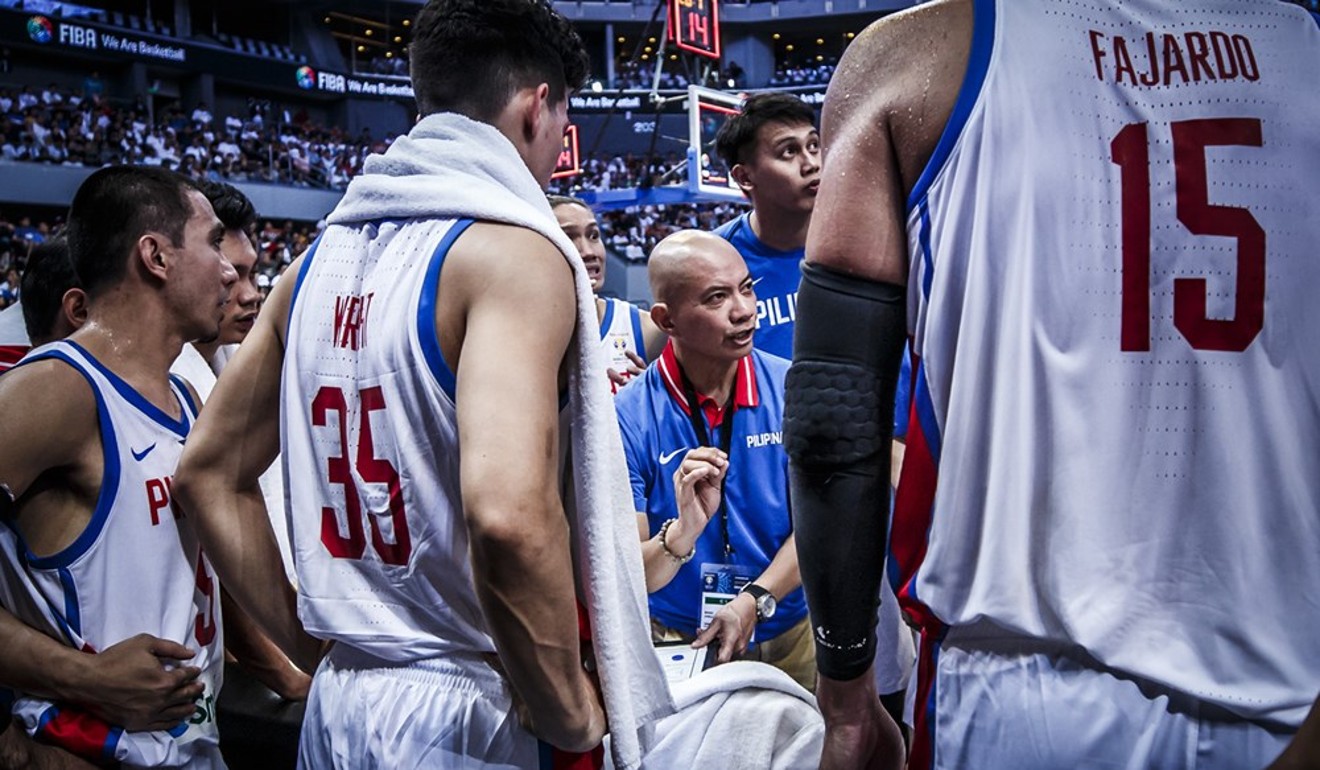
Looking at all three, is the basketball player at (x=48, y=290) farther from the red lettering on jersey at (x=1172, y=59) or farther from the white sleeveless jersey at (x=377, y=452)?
the red lettering on jersey at (x=1172, y=59)

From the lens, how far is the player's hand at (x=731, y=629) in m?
2.73

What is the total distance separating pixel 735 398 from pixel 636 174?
30.4 metres

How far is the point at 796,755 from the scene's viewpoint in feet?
7.16

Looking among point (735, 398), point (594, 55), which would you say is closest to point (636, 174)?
point (594, 55)

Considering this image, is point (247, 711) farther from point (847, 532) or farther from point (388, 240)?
point (847, 532)

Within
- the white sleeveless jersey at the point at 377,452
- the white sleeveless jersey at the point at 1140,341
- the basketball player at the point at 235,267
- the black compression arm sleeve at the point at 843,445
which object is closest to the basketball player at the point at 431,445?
the white sleeveless jersey at the point at 377,452

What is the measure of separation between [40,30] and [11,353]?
85.6ft

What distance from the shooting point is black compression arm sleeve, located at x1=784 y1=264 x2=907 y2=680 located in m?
1.42

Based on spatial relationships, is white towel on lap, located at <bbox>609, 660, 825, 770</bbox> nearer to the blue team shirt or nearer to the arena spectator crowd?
the blue team shirt

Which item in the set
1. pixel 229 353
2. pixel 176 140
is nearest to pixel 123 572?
pixel 229 353

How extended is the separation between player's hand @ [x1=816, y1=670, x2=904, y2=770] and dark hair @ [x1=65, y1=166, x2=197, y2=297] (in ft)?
6.60

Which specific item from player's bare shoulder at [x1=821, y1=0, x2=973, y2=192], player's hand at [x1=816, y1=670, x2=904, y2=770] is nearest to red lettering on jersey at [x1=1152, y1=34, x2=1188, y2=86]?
player's bare shoulder at [x1=821, y1=0, x2=973, y2=192]

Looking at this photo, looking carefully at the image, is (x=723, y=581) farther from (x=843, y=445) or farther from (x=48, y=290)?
(x=48, y=290)

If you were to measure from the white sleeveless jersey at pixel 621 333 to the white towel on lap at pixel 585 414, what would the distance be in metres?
3.02
